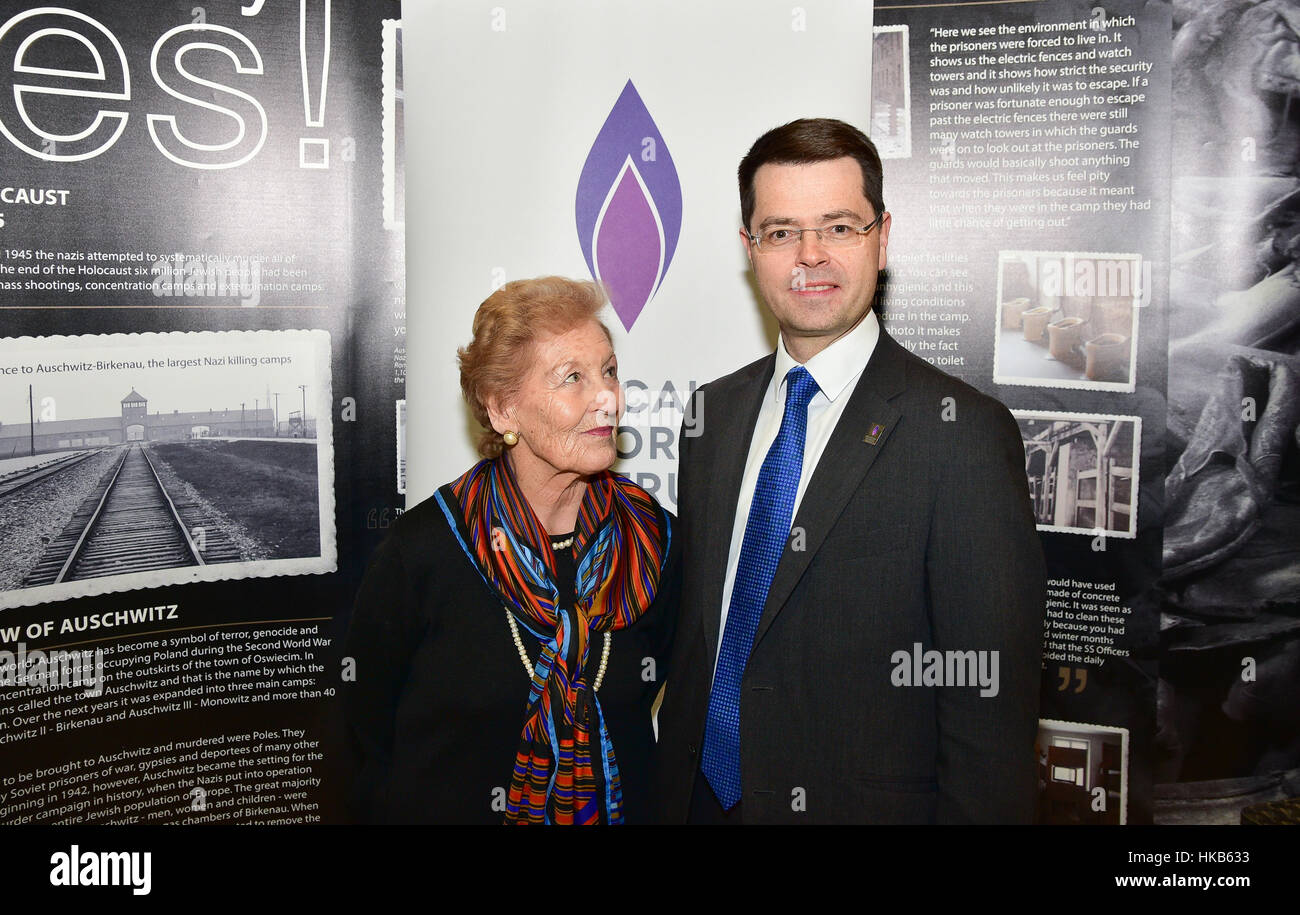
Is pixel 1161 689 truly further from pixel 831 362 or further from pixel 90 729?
pixel 90 729

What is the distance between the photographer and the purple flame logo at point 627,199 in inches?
100

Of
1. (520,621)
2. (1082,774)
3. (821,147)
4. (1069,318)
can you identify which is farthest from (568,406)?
(1082,774)

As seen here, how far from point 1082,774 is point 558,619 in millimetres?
1969

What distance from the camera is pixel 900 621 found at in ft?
5.88

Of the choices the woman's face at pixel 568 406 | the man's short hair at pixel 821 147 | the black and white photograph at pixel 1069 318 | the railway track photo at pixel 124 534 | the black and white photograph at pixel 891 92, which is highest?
the black and white photograph at pixel 891 92

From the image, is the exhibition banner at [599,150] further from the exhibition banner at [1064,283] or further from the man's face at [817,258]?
the exhibition banner at [1064,283]

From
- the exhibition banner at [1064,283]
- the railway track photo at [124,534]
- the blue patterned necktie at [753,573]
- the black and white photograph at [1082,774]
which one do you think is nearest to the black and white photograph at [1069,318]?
the exhibition banner at [1064,283]

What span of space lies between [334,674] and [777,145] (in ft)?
7.33

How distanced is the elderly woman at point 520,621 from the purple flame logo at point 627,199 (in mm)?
426

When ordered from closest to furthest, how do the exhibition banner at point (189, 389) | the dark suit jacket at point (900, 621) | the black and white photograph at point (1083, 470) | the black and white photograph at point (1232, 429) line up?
1. the dark suit jacket at point (900, 621)
2. the exhibition banner at point (189, 389)
3. the black and white photograph at point (1232, 429)
4. the black and white photograph at point (1083, 470)

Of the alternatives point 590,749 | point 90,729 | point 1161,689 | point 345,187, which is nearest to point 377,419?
point 345,187

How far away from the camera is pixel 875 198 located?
1979 millimetres

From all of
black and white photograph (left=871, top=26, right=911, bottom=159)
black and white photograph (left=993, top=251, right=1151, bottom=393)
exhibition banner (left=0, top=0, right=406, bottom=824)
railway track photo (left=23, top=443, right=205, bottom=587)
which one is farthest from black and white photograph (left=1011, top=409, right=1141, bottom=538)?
railway track photo (left=23, top=443, right=205, bottom=587)

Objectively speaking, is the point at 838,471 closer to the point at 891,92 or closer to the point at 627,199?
the point at 627,199
